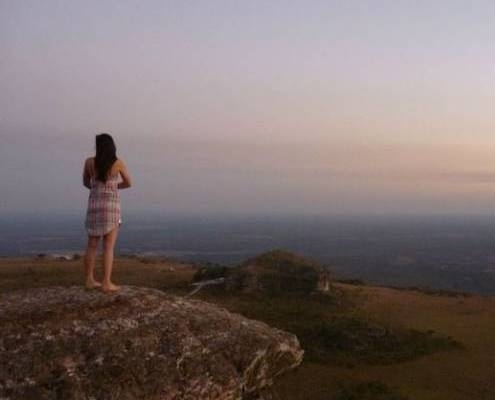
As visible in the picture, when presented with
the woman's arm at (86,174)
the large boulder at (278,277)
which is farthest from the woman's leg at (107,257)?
the large boulder at (278,277)

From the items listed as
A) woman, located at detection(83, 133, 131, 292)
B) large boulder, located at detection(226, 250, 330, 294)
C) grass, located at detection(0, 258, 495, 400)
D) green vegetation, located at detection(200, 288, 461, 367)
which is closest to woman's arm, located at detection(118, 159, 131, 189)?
Result: woman, located at detection(83, 133, 131, 292)

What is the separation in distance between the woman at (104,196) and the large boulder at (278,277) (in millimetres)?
13936

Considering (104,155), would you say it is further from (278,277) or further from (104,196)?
(278,277)

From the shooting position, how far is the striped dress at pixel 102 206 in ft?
32.3

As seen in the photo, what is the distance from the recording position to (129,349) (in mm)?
8648

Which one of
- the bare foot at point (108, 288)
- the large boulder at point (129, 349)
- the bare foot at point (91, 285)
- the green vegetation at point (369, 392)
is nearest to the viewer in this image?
the large boulder at point (129, 349)

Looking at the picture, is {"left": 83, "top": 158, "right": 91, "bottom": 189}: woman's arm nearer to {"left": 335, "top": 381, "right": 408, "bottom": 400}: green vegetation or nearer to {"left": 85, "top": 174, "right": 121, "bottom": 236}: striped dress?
{"left": 85, "top": 174, "right": 121, "bottom": 236}: striped dress

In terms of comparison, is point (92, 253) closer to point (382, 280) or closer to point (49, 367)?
point (49, 367)

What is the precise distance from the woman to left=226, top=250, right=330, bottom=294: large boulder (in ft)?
45.7

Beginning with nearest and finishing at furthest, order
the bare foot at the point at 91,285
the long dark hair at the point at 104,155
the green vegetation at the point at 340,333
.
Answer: the long dark hair at the point at 104,155 < the bare foot at the point at 91,285 < the green vegetation at the point at 340,333

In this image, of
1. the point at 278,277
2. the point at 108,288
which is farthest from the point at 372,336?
the point at 108,288

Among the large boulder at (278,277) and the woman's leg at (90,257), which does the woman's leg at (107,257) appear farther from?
the large boulder at (278,277)

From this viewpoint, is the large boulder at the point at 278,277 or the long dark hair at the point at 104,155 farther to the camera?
the large boulder at the point at 278,277

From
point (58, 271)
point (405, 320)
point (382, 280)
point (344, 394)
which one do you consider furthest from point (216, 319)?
point (382, 280)
